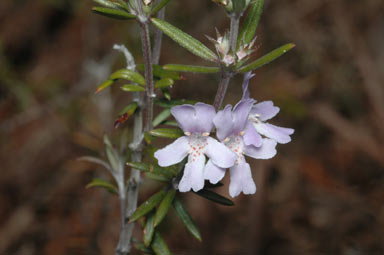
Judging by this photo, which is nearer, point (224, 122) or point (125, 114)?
point (224, 122)

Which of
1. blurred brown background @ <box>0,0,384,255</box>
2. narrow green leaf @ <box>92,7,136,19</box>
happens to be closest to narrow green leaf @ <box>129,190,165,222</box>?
narrow green leaf @ <box>92,7,136,19</box>

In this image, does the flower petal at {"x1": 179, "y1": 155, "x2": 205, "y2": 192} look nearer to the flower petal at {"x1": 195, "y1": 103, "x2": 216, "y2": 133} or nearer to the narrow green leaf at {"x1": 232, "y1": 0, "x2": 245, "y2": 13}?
the flower petal at {"x1": 195, "y1": 103, "x2": 216, "y2": 133}

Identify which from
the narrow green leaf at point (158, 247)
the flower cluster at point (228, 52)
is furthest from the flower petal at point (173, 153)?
the narrow green leaf at point (158, 247)

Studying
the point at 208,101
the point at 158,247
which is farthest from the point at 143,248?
the point at 208,101

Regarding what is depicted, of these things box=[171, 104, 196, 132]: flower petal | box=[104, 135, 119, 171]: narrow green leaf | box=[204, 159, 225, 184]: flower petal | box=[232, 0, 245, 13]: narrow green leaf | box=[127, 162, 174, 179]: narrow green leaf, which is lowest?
box=[104, 135, 119, 171]: narrow green leaf

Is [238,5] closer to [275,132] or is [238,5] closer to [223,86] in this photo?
[223,86]

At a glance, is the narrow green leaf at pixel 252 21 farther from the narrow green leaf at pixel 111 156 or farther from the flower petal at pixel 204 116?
the narrow green leaf at pixel 111 156

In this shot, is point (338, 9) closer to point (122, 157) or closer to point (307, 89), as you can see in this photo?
point (307, 89)
